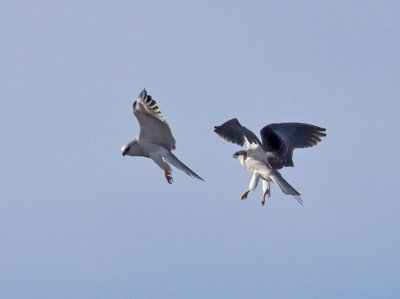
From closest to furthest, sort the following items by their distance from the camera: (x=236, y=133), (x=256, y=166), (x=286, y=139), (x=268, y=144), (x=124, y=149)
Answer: (x=124, y=149) < (x=256, y=166) < (x=236, y=133) < (x=268, y=144) < (x=286, y=139)

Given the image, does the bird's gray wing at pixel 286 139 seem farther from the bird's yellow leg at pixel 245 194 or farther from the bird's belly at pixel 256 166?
the bird's yellow leg at pixel 245 194

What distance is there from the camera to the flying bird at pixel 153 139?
72.2 ft

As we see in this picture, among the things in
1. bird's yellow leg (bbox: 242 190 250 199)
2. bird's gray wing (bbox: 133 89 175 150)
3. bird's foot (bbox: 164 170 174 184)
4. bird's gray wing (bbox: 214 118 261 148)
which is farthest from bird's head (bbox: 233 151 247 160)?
bird's gray wing (bbox: 133 89 175 150)

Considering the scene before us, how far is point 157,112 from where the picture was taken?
2202 centimetres

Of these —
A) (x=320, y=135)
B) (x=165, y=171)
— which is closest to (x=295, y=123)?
(x=320, y=135)

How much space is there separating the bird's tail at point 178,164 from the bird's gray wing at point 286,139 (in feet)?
6.35

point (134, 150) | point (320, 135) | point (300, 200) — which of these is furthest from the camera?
point (320, 135)

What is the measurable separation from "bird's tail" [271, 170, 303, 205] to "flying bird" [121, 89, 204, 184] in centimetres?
157

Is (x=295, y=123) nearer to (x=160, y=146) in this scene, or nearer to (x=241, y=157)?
(x=241, y=157)

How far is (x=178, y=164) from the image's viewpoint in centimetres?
2200

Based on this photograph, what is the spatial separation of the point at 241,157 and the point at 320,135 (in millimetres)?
1633

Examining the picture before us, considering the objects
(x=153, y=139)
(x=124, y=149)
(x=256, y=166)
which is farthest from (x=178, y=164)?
(x=256, y=166)

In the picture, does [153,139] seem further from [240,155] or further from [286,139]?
[286,139]

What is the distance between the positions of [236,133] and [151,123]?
195cm
